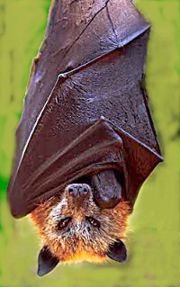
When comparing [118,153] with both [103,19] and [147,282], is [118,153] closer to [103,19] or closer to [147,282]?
[103,19]

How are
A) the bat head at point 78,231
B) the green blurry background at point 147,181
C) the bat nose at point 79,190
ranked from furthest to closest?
the green blurry background at point 147,181
the bat head at point 78,231
the bat nose at point 79,190


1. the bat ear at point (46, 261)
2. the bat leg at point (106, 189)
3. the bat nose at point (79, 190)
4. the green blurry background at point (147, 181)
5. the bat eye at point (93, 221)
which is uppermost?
the bat nose at point (79, 190)

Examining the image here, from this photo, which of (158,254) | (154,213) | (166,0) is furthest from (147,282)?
(166,0)

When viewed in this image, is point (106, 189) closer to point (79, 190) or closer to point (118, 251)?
point (79, 190)

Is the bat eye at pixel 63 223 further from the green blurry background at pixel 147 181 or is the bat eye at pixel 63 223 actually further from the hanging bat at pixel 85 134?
the green blurry background at pixel 147 181

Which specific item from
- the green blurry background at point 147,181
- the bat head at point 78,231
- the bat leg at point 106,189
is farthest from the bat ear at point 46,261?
the green blurry background at point 147,181

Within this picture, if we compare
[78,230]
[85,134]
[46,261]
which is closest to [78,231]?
[78,230]

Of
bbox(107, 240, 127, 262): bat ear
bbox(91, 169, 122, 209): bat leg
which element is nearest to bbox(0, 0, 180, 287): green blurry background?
bbox(107, 240, 127, 262): bat ear

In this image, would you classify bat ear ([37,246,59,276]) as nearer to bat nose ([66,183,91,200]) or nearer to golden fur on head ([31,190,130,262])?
golden fur on head ([31,190,130,262])
